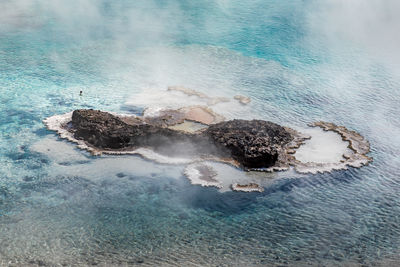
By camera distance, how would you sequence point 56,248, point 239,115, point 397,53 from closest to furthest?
point 56,248
point 239,115
point 397,53

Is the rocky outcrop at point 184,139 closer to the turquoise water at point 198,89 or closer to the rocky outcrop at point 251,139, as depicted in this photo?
the rocky outcrop at point 251,139

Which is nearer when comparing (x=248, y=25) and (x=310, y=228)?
(x=310, y=228)

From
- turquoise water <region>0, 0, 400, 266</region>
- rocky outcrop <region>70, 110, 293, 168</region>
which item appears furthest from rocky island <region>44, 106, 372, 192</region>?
turquoise water <region>0, 0, 400, 266</region>

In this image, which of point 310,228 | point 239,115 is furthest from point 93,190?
point 239,115

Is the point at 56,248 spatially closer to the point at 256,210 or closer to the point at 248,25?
the point at 256,210

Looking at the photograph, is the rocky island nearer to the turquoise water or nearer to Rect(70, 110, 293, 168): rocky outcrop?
Rect(70, 110, 293, 168): rocky outcrop

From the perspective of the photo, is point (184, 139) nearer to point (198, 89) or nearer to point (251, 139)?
point (251, 139)
